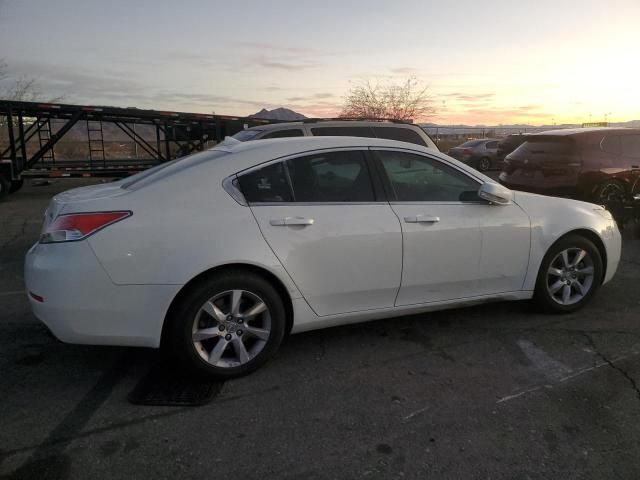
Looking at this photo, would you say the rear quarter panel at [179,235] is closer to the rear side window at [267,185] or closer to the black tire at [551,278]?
the rear side window at [267,185]

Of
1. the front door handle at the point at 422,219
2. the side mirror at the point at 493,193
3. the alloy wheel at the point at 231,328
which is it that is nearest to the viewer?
the alloy wheel at the point at 231,328

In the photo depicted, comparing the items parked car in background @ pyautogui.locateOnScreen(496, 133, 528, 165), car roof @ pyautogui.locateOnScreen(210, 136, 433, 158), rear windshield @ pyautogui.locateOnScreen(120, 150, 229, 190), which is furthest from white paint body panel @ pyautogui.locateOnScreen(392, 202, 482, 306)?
parked car in background @ pyautogui.locateOnScreen(496, 133, 528, 165)

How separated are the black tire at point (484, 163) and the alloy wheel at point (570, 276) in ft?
62.7

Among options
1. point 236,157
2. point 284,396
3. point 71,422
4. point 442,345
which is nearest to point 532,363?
point 442,345

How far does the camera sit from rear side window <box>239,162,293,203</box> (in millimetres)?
3363

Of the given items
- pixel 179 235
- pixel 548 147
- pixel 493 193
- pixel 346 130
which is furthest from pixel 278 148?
pixel 548 147

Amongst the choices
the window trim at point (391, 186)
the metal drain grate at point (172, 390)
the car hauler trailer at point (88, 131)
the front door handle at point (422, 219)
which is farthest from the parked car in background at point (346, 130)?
the car hauler trailer at point (88, 131)

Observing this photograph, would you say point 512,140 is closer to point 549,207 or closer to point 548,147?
point 548,147

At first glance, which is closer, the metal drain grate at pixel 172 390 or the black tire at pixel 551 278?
the metal drain grate at pixel 172 390

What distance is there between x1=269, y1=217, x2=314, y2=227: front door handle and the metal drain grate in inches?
42.5

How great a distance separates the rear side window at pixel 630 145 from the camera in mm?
8891

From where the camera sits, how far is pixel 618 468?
2.48 metres

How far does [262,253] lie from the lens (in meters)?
3.24

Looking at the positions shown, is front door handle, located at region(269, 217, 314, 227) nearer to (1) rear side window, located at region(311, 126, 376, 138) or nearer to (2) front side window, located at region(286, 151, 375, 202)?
(2) front side window, located at region(286, 151, 375, 202)
